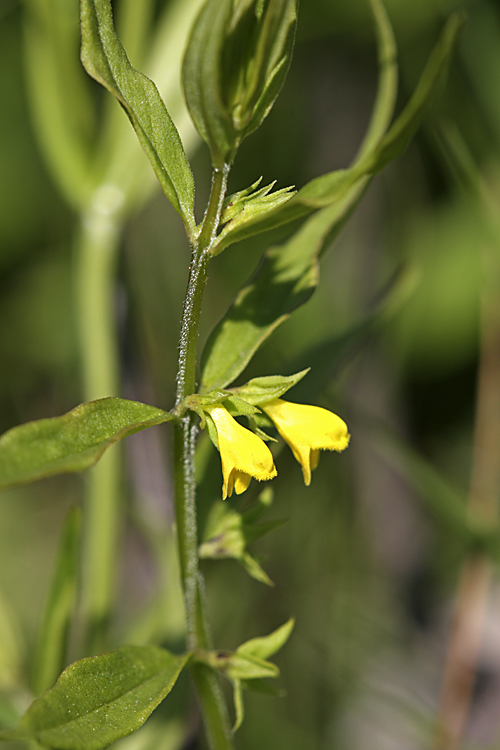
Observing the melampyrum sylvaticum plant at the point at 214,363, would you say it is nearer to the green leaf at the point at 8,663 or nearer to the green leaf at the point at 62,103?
the green leaf at the point at 8,663

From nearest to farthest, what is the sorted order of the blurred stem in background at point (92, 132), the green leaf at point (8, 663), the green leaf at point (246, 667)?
1. the green leaf at point (246, 667)
2. the green leaf at point (8, 663)
3. the blurred stem in background at point (92, 132)

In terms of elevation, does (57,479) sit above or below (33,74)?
below

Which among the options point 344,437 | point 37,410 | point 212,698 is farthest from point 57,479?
point 344,437

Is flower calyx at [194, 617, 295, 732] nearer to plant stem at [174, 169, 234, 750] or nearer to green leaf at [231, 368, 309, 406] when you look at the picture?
plant stem at [174, 169, 234, 750]

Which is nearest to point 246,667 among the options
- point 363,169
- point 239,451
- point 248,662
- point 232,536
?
point 248,662

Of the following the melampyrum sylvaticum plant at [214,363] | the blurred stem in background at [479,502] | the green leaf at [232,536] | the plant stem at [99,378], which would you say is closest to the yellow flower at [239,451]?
the melampyrum sylvaticum plant at [214,363]

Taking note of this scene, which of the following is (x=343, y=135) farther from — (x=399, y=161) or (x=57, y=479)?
(x=57, y=479)
